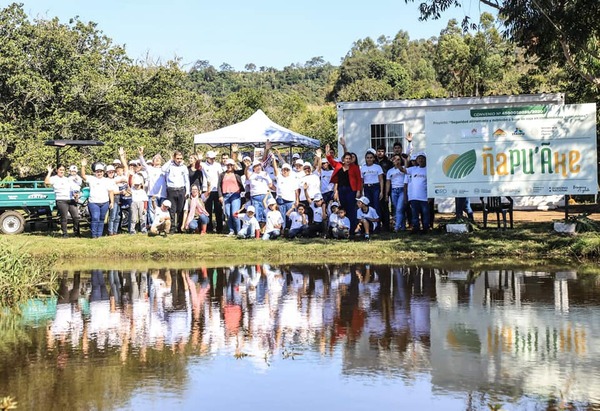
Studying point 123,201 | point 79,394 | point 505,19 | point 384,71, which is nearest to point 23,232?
point 123,201

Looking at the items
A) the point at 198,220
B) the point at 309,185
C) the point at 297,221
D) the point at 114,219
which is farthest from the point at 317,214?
the point at 114,219

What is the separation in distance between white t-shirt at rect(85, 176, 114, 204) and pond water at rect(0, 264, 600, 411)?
6.52m

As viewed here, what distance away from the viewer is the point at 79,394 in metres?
7.55

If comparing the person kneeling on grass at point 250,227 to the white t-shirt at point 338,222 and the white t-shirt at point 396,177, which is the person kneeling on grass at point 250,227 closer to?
the white t-shirt at point 338,222

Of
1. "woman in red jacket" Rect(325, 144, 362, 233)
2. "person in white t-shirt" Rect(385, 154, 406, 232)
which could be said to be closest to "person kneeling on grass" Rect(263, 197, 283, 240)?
"woman in red jacket" Rect(325, 144, 362, 233)

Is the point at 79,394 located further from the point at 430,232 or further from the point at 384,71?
the point at 384,71

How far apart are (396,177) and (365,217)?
136cm

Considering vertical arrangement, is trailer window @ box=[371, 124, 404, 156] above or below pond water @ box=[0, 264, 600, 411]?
above

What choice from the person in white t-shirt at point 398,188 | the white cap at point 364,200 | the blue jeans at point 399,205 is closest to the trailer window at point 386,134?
the person in white t-shirt at point 398,188

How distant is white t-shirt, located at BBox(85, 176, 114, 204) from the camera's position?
20781mm

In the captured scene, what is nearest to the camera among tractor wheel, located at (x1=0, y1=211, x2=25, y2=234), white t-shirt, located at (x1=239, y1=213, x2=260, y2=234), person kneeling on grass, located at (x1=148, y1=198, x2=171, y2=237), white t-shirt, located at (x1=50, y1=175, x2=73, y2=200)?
white t-shirt, located at (x1=239, y1=213, x2=260, y2=234)

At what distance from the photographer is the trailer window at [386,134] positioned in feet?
83.8

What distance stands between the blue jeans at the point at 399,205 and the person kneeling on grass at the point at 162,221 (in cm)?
510

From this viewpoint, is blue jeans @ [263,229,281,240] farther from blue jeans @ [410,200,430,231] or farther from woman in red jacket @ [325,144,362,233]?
blue jeans @ [410,200,430,231]
